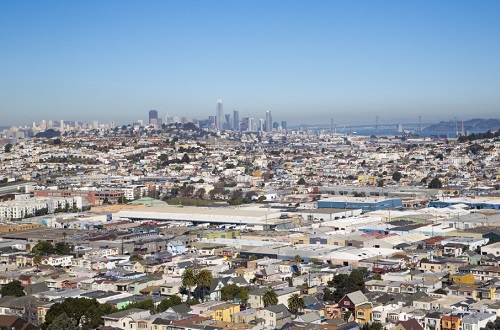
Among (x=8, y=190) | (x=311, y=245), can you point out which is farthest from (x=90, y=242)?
(x=8, y=190)

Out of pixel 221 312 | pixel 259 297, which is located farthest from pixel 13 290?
pixel 259 297

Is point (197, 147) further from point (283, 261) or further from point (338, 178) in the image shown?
point (283, 261)

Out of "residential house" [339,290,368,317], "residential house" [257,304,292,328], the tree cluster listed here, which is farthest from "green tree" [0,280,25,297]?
"residential house" [339,290,368,317]

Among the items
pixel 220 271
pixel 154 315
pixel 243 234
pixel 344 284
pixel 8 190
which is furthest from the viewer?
pixel 8 190

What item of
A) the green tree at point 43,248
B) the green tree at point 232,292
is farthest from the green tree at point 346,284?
the green tree at point 43,248

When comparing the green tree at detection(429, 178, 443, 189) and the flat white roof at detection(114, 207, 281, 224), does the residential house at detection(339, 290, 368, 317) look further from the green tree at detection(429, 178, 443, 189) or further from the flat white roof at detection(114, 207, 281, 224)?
the green tree at detection(429, 178, 443, 189)

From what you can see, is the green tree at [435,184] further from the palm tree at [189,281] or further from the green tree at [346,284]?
the palm tree at [189,281]

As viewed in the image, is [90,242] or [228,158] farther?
[228,158]
